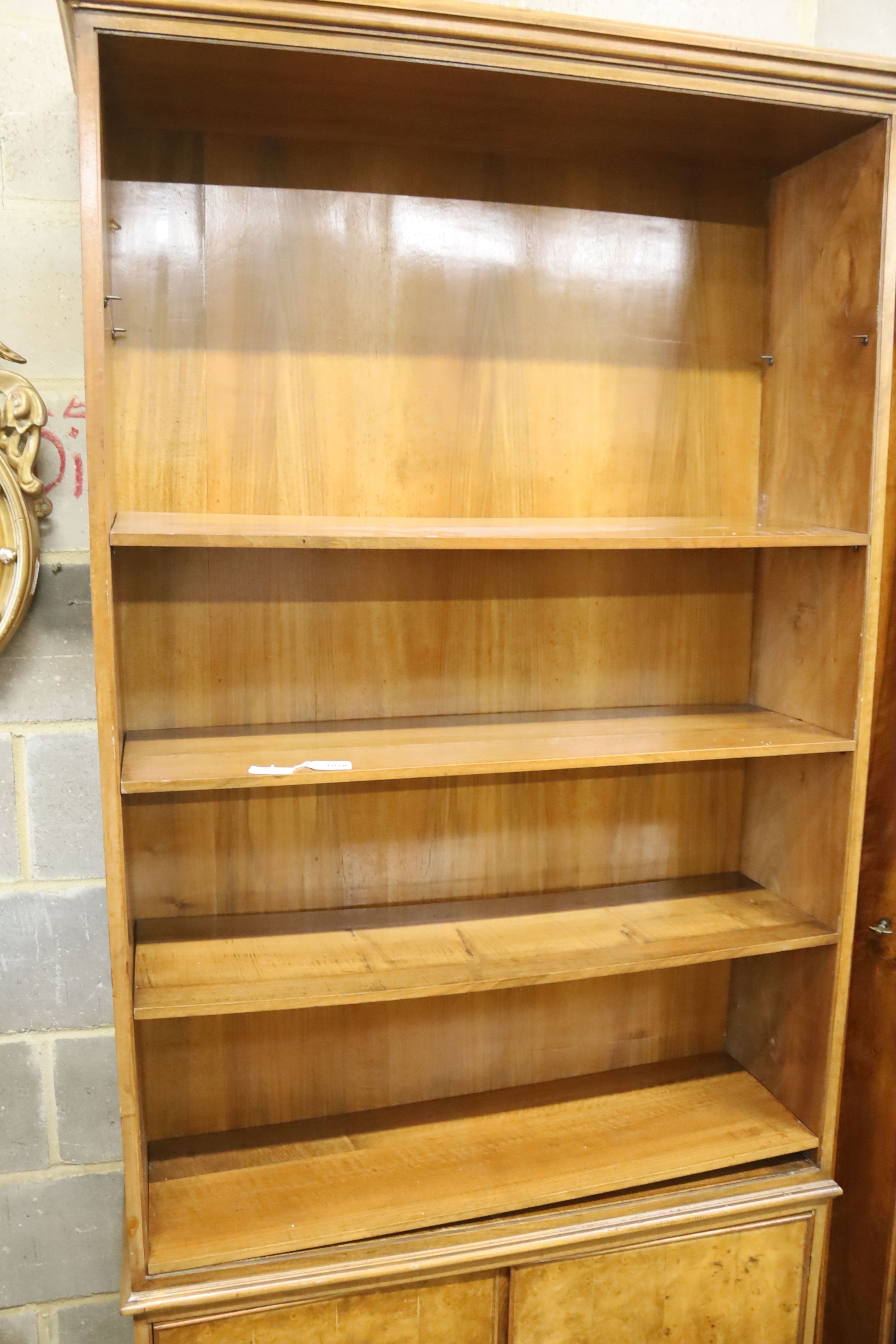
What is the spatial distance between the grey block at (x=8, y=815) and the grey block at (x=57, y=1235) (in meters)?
0.56

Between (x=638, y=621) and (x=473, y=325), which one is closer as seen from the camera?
(x=473, y=325)

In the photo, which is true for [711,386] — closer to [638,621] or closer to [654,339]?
[654,339]

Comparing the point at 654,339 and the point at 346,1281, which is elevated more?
the point at 654,339

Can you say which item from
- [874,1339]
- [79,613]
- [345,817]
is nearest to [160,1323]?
[345,817]

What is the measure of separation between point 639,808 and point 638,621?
338mm

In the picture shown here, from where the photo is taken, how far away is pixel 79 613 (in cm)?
163

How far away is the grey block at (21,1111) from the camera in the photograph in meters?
1.72

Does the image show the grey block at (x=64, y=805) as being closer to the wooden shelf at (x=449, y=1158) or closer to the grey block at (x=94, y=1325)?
the wooden shelf at (x=449, y=1158)

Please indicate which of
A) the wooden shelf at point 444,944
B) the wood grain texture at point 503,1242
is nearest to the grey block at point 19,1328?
the wood grain texture at point 503,1242

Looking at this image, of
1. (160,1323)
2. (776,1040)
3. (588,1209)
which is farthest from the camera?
(776,1040)

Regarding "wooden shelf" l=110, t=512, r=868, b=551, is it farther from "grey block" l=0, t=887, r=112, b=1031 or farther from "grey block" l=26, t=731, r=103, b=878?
"grey block" l=0, t=887, r=112, b=1031

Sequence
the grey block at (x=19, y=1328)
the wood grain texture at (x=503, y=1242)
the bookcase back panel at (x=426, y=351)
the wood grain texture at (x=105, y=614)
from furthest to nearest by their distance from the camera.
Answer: the grey block at (x=19, y=1328)
the bookcase back panel at (x=426, y=351)
the wood grain texture at (x=503, y=1242)
the wood grain texture at (x=105, y=614)

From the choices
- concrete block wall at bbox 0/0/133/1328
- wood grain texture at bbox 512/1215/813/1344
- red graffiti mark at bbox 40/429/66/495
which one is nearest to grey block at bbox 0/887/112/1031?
concrete block wall at bbox 0/0/133/1328

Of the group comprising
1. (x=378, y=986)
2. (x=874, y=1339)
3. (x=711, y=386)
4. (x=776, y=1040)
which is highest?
(x=711, y=386)
